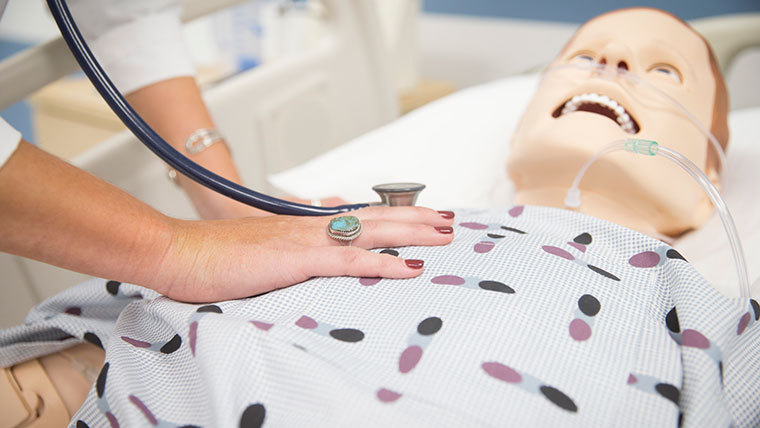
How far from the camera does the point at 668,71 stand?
109 centimetres

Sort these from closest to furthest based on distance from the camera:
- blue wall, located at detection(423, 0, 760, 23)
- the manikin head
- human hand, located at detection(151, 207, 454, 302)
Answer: human hand, located at detection(151, 207, 454, 302), the manikin head, blue wall, located at detection(423, 0, 760, 23)

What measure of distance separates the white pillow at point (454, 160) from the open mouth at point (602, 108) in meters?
0.22

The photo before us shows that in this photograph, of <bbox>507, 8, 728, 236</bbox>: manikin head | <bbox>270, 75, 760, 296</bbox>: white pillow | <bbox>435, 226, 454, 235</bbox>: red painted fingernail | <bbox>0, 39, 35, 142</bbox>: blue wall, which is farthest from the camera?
<bbox>0, 39, 35, 142</bbox>: blue wall

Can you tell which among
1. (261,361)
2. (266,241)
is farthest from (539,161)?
Result: (261,361)

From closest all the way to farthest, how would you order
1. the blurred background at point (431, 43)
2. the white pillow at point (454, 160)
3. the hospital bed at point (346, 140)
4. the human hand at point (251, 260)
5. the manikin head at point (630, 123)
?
the human hand at point (251, 260), the manikin head at point (630, 123), the hospital bed at point (346, 140), the white pillow at point (454, 160), the blurred background at point (431, 43)

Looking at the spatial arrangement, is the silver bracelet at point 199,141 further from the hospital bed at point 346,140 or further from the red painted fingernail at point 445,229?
the red painted fingernail at point 445,229

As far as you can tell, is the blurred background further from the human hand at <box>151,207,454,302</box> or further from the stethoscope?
the human hand at <box>151,207,454,302</box>

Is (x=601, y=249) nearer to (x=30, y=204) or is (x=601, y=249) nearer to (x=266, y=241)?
(x=266, y=241)

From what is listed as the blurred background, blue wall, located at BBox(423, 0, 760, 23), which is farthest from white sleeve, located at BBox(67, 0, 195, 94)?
blue wall, located at BBox(423, 0, 760, 23)

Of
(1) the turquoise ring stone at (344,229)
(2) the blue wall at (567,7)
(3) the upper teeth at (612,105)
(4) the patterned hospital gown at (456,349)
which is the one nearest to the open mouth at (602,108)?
(3) the upper teeth at (612,105)

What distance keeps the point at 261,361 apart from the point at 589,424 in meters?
0.36

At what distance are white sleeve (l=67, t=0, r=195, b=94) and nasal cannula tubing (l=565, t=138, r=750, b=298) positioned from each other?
823 millimetres

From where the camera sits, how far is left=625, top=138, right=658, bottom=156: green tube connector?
934mm

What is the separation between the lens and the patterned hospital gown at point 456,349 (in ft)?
1.99
